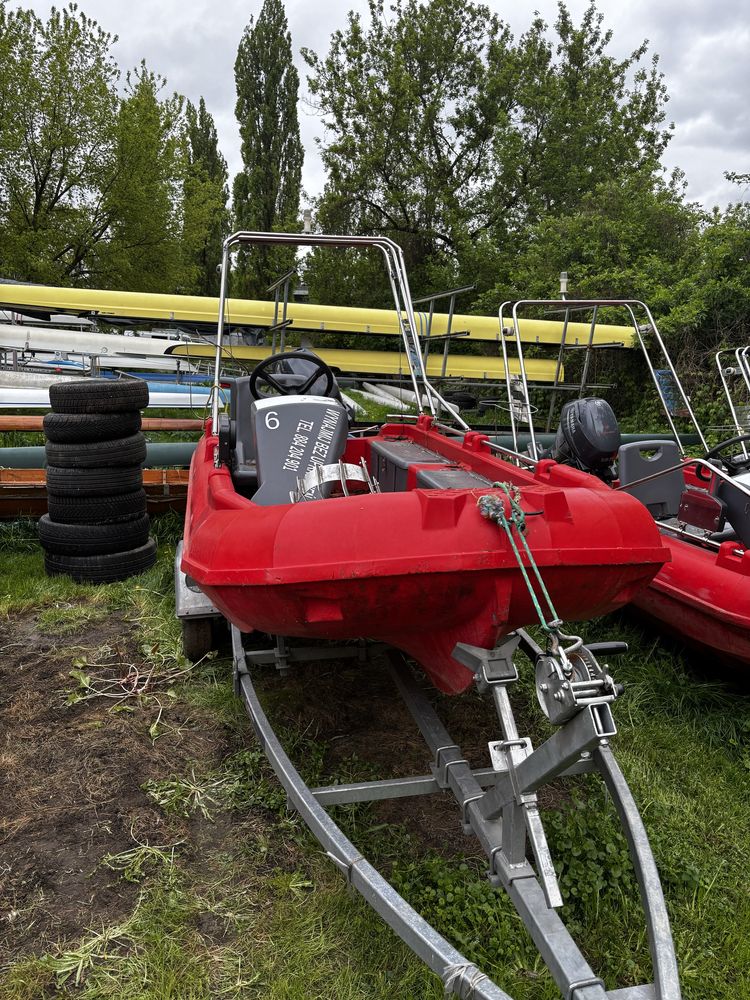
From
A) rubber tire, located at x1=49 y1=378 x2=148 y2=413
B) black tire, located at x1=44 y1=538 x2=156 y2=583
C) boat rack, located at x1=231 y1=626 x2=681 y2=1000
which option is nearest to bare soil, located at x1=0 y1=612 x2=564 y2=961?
boat rack, located at x1=231 y1=626 x2=681 y2=1000

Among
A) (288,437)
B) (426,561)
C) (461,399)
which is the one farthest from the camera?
(461,399)

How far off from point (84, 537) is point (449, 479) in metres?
2.71

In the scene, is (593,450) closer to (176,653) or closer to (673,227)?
(176,653)

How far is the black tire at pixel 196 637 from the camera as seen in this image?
3.57 meters

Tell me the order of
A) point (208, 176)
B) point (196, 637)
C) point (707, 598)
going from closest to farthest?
point (707, 598) → point (196, 637) → point (208, 176)

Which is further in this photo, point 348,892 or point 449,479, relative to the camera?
point 449,479

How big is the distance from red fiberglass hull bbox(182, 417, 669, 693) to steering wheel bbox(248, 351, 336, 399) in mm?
1424

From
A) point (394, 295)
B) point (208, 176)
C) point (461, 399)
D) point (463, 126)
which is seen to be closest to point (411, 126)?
point (463, 126)

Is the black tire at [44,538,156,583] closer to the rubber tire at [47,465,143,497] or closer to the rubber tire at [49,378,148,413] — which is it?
the rubber tire at [47,465,143,497]

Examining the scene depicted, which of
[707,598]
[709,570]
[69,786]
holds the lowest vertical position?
[69,786]

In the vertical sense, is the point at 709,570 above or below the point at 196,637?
above

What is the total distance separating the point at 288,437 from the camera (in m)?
3.22

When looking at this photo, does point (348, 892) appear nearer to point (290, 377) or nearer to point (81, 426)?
point (290, 377)

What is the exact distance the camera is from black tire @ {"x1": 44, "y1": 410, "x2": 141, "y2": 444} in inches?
178
